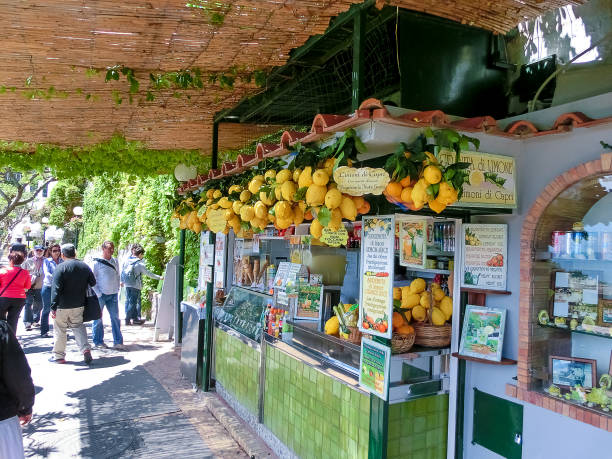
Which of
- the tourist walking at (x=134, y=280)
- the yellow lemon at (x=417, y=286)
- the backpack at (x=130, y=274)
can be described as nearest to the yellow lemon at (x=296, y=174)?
the yellow lemon at (x=417, y=286)

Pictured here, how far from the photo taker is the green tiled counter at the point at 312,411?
3.39 m

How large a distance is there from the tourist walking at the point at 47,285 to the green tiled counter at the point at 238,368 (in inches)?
200

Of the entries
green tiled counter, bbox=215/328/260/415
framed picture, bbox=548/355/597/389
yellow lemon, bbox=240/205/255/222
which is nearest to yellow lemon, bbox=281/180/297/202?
yellow lemon, bbox=240/205/255/222

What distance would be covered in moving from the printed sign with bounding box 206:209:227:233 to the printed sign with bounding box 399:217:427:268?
2.05 meters

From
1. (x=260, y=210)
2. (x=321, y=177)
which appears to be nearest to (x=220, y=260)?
(x=260, y=210)

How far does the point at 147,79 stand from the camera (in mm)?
4465

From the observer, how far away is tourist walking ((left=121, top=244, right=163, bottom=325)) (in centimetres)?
983

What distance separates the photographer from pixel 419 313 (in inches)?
135

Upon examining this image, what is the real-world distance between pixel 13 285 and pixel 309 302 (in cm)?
433

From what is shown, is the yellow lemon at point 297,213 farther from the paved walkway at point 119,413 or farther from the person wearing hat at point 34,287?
the person wearing hat at point 34,287

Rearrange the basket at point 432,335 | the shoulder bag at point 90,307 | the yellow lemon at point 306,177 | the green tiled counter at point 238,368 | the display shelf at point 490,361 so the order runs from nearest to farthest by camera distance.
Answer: the yellow lemon at point 306,177 < the display shelf at point 490,361 < the basket at point 432,335 < the green tiled counter at point 238,368 < the shoulder bag at point 90,307

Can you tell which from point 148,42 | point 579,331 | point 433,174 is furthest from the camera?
point 148,42

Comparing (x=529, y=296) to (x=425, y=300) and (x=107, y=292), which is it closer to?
(x=425, y=300)

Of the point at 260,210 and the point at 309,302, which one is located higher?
the point at 260,210
